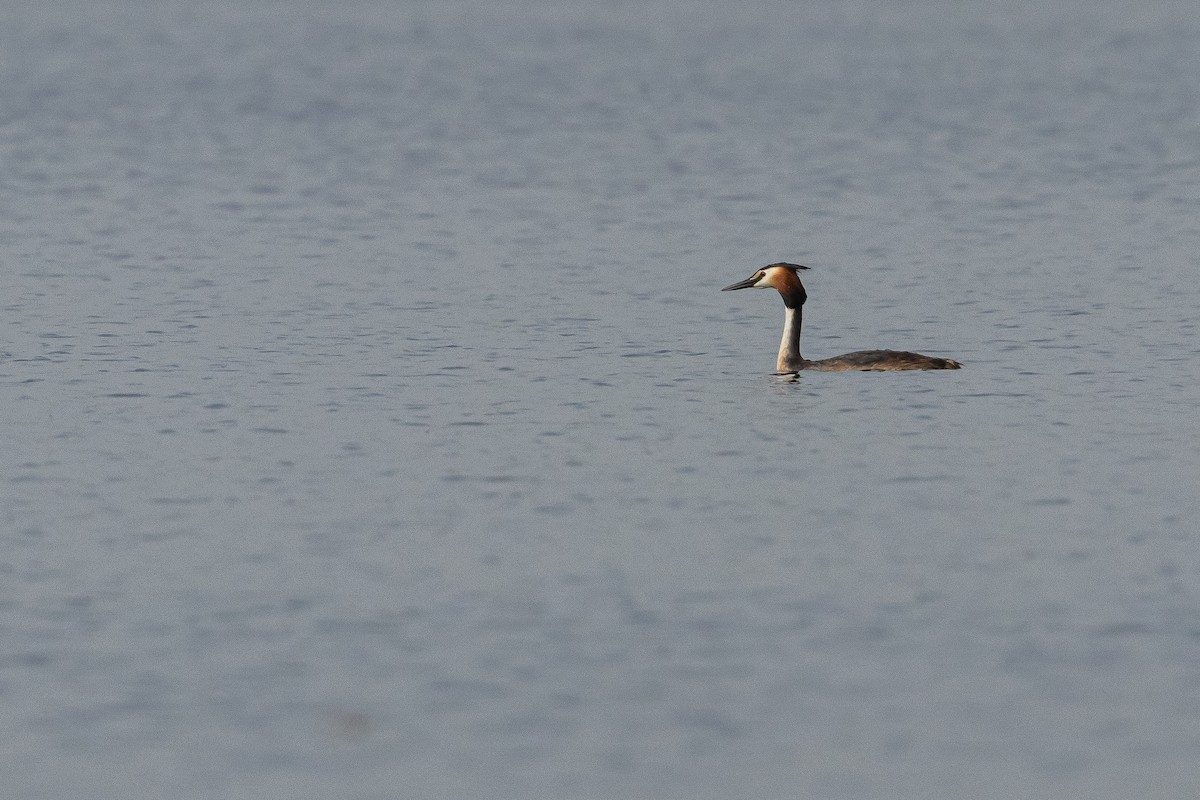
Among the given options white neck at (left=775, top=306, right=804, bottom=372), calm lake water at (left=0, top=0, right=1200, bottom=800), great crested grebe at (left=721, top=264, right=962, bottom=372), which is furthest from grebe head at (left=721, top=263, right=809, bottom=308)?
calm lake water at (left=0, top=0, right=1200, bottom=800)

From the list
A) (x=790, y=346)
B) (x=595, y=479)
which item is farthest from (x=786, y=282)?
(x=595, y=479)

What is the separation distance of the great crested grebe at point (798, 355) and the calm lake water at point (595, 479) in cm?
25

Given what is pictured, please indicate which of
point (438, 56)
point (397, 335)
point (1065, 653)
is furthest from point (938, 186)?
point (438, 56)

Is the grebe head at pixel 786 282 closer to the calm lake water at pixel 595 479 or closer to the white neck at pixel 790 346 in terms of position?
the white neck at pixel 790 346

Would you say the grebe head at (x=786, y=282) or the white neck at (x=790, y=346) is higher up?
the grebe head at (x=786, y=282)

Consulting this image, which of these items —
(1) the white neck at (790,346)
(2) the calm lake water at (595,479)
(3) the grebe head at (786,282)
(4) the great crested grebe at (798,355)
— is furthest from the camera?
(3) the grebe head at (786,282)

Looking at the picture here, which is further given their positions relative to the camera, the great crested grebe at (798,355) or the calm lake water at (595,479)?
the great crested grebe at (798,355)

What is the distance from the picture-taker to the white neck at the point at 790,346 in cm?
2769

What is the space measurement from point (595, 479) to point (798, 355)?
22.6ft

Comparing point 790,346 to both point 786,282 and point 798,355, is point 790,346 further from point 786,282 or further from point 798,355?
point 786,282

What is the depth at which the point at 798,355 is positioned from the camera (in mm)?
27859

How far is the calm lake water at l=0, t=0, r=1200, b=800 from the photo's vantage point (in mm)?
14555

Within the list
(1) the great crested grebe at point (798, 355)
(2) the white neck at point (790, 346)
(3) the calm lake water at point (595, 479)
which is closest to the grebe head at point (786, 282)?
(1) the great crested grebe at point (798, 355)

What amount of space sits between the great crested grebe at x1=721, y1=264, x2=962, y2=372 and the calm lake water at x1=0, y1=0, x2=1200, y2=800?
25 cm
